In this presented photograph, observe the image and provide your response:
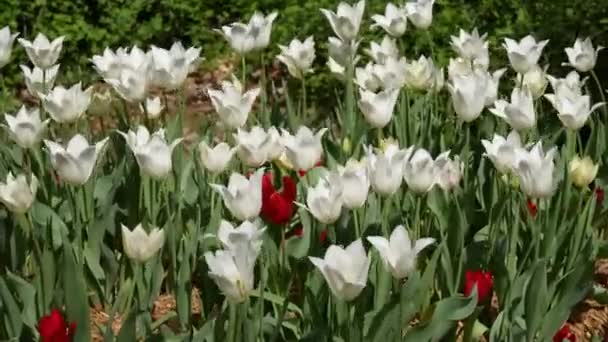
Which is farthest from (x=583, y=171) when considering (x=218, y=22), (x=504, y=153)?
(x=218, y=22)

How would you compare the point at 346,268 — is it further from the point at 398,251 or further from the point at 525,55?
the point at 525,55

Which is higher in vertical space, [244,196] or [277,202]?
[244,196]

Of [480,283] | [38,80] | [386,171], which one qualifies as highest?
[386,171]

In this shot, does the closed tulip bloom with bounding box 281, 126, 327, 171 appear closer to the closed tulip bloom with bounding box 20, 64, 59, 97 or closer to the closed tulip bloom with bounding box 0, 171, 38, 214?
the closed tulip bloom with bounding box 0, 171, 38, 214

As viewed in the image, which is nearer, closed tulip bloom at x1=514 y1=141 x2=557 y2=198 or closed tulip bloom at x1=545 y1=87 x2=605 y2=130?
closed tulip bloom at x1=514 y1=141 x2=557 y2=198

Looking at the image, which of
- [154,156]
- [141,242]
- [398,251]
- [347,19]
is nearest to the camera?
[398,251]

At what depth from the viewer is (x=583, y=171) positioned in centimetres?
290

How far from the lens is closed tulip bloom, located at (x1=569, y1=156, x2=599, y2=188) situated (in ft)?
9.49

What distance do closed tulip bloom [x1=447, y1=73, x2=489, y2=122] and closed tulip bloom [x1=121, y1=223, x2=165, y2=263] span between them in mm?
913

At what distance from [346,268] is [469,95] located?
92 cm

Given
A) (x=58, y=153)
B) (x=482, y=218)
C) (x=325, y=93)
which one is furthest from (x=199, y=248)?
(x=325, y=93)

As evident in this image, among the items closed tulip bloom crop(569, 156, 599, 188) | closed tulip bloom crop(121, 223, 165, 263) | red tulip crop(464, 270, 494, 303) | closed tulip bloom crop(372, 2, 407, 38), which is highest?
closed tulip bloom crop(372, 2, 407, 38)

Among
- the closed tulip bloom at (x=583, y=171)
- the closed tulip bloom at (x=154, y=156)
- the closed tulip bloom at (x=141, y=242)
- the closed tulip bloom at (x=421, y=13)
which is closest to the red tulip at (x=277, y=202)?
the closed tulip bloom at (x=154, y=156)

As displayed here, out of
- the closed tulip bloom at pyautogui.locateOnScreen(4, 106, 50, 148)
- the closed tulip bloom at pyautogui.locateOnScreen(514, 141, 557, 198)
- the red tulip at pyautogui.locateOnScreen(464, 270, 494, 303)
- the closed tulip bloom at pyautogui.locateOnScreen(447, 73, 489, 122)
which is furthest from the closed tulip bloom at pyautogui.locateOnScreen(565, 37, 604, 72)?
the closed tulip bloom at pyautogui.locateOnScreen(4, 106, 50, 148)
